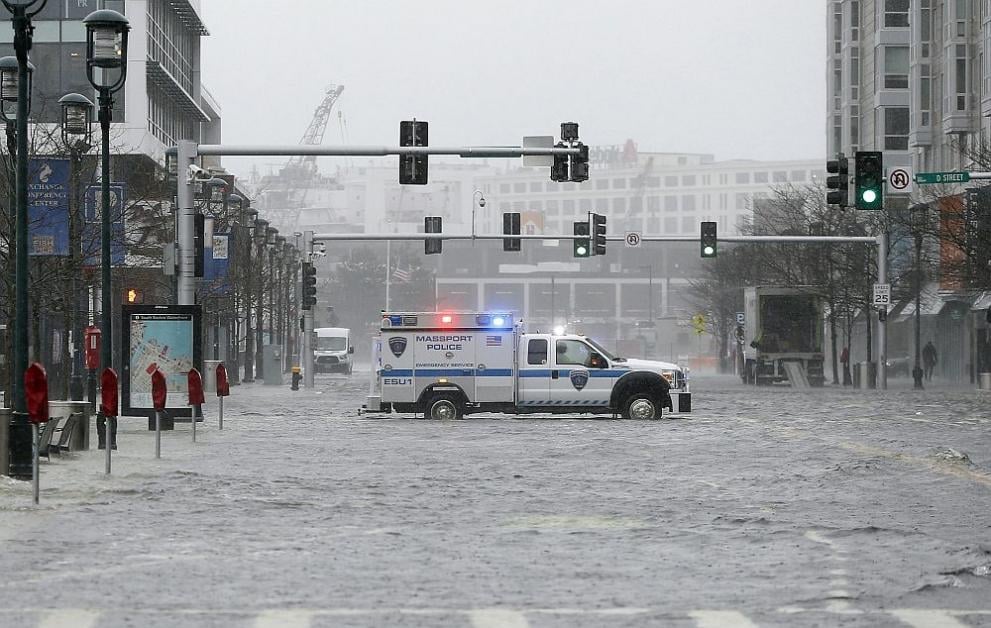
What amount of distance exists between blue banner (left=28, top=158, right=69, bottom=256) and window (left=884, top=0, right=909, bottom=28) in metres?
59.0

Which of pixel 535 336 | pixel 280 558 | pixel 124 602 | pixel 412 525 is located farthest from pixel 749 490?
pixel 535 336

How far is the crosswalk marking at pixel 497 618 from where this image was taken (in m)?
10.3

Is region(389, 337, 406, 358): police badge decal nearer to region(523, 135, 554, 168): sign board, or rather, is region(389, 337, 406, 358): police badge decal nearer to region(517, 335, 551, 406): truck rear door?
region(517, 335, 551, 406): truck rear door

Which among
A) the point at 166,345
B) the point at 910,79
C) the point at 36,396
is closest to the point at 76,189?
the point at 166,345

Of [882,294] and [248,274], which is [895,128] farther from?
[248,274]

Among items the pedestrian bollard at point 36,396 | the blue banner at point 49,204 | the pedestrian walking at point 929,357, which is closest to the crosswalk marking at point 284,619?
the pedestrian bollard at point 36,396

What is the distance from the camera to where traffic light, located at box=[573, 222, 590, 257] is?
55.8m

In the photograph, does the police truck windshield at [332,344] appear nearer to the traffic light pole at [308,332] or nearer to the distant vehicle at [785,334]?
the traffic light pole at [308,332]

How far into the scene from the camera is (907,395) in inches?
2227

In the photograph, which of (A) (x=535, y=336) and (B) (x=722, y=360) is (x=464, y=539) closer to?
(A) (x=535, y=336)

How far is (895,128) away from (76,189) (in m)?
51.3

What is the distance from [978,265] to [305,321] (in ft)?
76.2

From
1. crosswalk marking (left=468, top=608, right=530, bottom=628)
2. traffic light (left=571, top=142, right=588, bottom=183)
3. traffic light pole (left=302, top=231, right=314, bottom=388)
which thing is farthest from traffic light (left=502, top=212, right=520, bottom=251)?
crosswalk marking (left=468, top=608, right=530, bottom=628)

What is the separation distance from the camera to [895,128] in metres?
86.3
